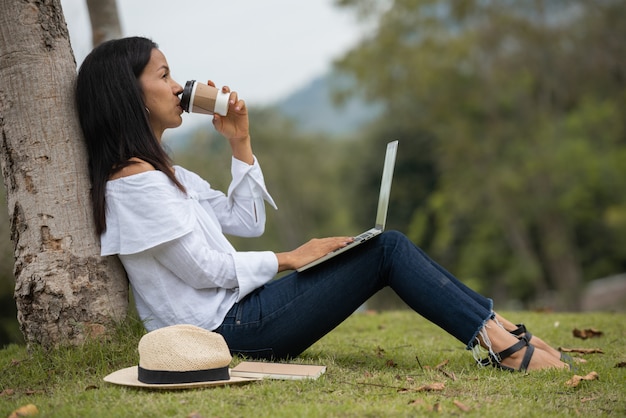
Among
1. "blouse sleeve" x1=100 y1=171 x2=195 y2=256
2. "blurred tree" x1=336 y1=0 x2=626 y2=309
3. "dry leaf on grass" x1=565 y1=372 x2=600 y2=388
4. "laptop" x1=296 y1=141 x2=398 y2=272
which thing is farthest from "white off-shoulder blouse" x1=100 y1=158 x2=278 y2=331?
"blurred tree" x1=336 y1=0 x2=626 y2=309

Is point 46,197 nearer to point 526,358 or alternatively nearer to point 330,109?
point 526,358

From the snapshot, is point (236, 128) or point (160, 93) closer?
point (160, 93)

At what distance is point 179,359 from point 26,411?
59 cm

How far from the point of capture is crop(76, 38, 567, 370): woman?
3.39 m

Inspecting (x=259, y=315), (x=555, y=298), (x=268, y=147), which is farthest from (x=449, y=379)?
(x=268, y=147)

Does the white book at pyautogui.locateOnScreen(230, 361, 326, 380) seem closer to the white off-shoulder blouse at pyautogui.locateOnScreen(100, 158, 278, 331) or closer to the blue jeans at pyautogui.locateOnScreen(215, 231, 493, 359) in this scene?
the blue jeans at pyautogui.locateOnScreen(215, 231, 493, 359)

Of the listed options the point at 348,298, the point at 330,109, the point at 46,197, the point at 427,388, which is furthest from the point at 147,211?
the point at 330,109

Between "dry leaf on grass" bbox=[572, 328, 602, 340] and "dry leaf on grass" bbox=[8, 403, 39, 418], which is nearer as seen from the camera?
"dry leaf on grass" bbox=[8, 403, 39, 418]

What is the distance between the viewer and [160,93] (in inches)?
140

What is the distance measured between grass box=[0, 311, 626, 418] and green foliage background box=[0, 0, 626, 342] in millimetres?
14706

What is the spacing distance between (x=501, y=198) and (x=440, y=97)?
11.0ft

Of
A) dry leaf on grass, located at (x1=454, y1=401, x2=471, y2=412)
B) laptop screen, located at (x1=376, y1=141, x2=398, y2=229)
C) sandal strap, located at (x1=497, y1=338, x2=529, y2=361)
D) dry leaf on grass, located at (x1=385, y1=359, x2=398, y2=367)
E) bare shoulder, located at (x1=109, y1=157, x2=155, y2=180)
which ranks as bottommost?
dry leaf on grass, located at (x1=385, y1=359, x2=398, y2=367)

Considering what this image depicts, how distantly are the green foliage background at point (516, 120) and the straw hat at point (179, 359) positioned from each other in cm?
1523

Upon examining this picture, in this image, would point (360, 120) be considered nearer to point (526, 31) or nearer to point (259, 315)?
point (526, 31)
